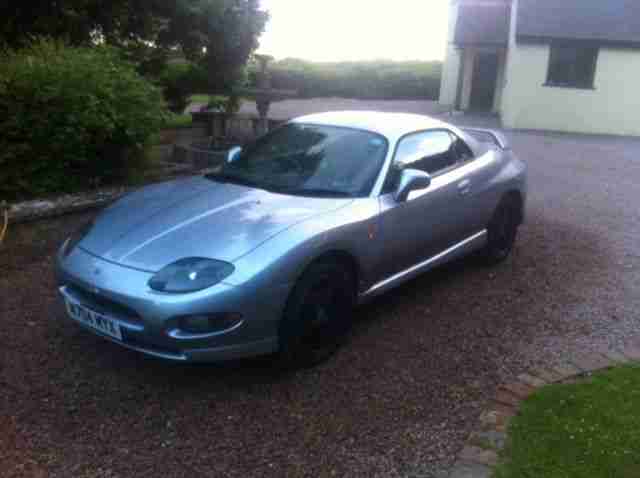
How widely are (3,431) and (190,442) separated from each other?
0.96 meters

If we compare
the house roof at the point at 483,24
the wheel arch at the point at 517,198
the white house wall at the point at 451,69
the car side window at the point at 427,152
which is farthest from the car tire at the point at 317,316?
the white house wall at the point at 451,69

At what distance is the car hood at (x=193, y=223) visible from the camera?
3.62 m

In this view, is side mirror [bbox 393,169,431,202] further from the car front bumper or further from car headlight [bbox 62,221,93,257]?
car headlight [bbox 62,221,93,257]

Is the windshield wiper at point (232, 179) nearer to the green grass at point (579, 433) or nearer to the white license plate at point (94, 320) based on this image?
the white license plate at point (94, 320)

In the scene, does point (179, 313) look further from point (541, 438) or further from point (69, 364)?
point (541, 438)

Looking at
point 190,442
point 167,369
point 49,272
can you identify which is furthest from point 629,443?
point 49,272

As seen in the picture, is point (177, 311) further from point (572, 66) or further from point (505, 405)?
point (572, 66)

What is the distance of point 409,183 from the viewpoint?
4410 millimetres

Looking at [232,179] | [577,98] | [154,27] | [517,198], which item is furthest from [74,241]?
[577,98]

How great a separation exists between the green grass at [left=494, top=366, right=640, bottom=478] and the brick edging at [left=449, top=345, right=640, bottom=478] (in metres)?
0.05

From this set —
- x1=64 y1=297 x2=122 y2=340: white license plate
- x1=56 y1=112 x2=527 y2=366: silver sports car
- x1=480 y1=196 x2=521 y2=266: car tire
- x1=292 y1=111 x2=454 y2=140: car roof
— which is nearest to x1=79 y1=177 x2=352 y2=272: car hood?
x1=56 y1=112 x2=527 y2=366: silver sports car

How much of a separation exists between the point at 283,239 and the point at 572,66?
59.8ft

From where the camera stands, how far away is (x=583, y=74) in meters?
19.3

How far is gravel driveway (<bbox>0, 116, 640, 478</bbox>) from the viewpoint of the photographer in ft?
10.2
